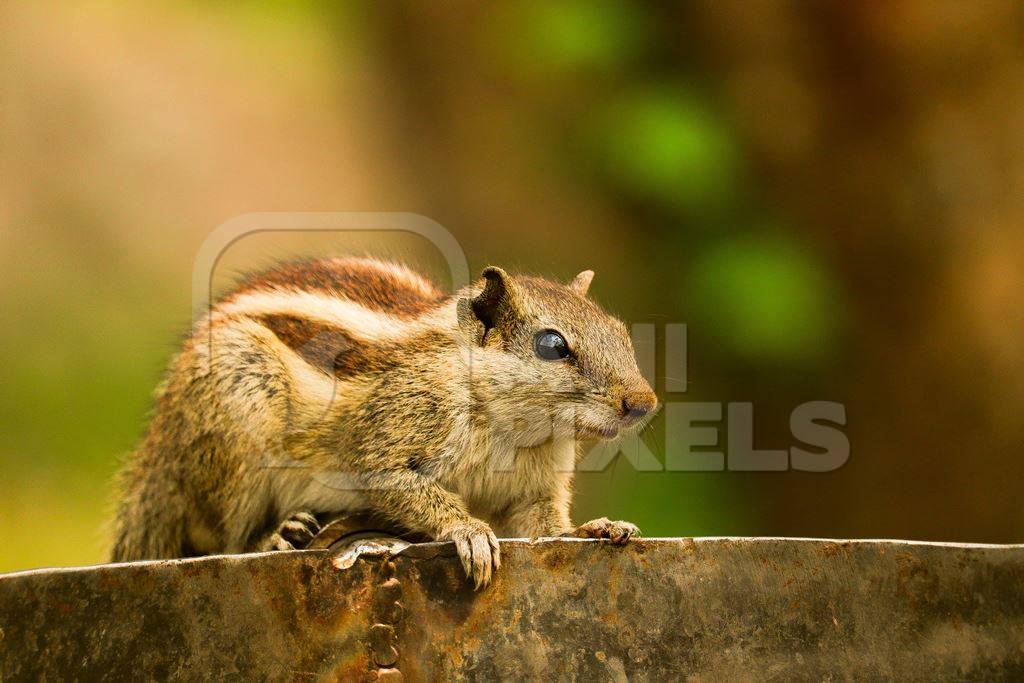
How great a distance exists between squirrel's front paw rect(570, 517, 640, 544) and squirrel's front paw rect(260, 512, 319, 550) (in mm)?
618

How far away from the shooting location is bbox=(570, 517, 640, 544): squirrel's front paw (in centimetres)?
175

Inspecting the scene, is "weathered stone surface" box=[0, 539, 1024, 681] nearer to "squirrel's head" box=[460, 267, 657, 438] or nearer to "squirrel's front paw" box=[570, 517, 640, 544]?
"squirrel's front paw" box=[570, 517, 640, 544]

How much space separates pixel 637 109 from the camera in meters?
3.34

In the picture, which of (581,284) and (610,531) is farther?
(581,284)

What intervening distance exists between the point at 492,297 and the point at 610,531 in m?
0.73

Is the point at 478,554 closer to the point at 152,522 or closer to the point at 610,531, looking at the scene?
the point at 610,531

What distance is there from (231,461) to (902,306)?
1943 millimetres

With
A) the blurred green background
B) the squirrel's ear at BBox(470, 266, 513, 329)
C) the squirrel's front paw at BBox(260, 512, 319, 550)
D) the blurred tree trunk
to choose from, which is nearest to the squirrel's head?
the squirrel's ear at BBox(470, 266, 513, 329)

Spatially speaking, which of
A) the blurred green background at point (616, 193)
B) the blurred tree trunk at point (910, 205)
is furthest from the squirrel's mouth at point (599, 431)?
the blurred tree trunk at point (910, 205)

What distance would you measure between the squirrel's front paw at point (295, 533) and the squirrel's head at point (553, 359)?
18.6 inches

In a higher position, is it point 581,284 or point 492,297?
point 581,284

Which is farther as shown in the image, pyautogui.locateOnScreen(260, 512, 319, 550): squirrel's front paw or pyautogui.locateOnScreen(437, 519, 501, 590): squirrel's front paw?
pyautogui.locateOnScreen(260, 512, 319, 550): squirrel's front paw

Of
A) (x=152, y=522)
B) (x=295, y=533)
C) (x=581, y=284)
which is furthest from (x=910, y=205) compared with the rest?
(x=152, y=522)

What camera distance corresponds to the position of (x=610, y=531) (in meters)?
1.80
